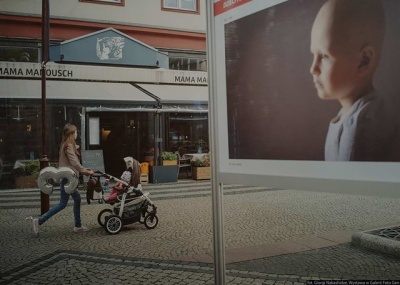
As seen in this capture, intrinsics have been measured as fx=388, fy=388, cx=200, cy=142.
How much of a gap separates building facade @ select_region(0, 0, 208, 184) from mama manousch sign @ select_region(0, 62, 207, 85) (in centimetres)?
4

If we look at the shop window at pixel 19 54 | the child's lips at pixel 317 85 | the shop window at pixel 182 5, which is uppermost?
the shop window at pixel 182 5

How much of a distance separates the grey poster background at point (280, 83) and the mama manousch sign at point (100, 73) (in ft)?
43.0

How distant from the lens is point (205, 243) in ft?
19.6

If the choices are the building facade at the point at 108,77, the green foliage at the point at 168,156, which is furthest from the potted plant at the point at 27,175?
the green foliage at the point at 168,156

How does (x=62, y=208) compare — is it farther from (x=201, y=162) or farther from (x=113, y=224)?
(x=201, y=162)

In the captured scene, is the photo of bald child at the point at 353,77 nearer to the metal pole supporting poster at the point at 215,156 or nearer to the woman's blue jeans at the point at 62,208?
the metal pole supporting poster at the point at 215,156

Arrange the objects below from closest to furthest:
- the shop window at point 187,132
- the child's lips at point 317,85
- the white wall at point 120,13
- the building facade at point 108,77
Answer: the child's lips at point 317,85 < the building facade at point 108,77 < the white wall at point 120,13 < the shop window at point 187,132

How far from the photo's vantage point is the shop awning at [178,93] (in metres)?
14.9

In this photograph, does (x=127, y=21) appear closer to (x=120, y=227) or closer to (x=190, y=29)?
(x=190, y=29)

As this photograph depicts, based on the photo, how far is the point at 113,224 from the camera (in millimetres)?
6863

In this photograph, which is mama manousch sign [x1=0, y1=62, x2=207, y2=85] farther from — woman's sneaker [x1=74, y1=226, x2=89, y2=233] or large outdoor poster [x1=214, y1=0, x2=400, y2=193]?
large outdoor poster [x1=214, y1=0, x2=400, y2=193]

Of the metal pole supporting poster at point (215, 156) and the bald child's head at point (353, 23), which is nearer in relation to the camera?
the bald child's head at point (353, 23)

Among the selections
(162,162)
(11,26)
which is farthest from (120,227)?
(11,26)

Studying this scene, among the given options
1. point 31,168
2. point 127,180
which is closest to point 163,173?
point 31,168
